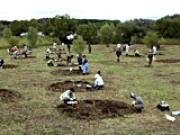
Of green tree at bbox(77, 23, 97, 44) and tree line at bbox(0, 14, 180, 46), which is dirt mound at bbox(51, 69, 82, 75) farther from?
tree line at bbox(0, 14, 180, 46)

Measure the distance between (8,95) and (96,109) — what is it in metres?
5.90

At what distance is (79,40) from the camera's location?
1837 inches

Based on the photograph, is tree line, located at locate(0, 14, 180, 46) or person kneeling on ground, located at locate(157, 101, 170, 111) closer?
person kneeling on ground, located at locate(157, 101, 170, 111)

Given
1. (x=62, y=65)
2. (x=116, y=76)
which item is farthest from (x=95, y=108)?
(x=62, y=65)

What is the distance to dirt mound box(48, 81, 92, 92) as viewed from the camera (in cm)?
2818

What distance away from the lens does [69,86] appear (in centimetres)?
2909

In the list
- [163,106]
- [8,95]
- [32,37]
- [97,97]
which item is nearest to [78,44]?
[32,37]

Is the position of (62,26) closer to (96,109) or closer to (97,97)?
(97,97)

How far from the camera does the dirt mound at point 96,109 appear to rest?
69.4ft

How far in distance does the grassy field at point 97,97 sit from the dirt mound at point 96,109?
1.65ft

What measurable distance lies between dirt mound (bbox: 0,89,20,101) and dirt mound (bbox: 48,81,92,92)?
297 cm

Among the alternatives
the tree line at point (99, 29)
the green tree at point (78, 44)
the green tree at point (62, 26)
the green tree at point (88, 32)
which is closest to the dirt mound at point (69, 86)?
the green tree at point (78, 44)

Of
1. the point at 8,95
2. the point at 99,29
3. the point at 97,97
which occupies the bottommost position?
the point at 97,97

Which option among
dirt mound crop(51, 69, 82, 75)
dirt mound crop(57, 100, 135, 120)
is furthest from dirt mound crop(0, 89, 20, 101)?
dirt mound crop(51, 69, 82, 75)
